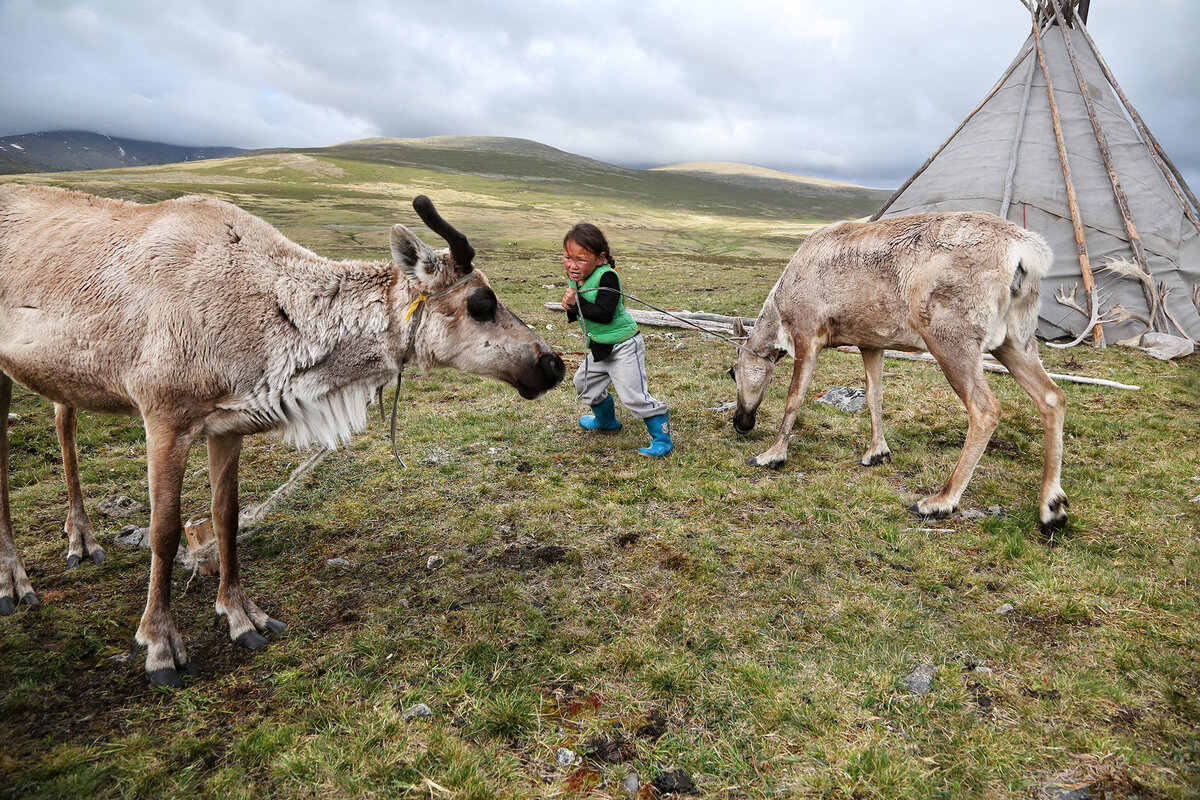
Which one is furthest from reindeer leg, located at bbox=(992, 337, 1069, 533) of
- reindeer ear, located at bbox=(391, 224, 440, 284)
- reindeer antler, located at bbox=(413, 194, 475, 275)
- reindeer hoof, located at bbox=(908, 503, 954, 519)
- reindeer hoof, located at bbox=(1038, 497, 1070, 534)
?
reindeer ear, located at bbox=(391, 224, 440, 284)

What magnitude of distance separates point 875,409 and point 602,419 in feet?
13.0

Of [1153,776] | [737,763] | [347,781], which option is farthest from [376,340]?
[1153,776]

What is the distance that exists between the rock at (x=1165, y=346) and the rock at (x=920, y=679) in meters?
14.7

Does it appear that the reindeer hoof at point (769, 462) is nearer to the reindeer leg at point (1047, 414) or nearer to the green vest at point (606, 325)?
the green vest at point (606, 325)

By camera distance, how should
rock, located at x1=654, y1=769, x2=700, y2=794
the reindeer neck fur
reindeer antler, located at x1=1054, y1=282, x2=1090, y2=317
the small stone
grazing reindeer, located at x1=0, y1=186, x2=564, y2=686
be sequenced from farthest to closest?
reindeer antler, located at x1=1054, y1=282, x2=1090, y2=317
the reindeer neck fur
grazing reindeer, located at x1=0, y1=186, x2=564, y2=686
the small stone
rock, located at x1=654, y1=769, x2=700, y2=794

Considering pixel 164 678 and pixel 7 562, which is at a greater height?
pixel 7 562

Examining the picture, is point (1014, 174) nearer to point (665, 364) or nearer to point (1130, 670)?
point (665, 364)

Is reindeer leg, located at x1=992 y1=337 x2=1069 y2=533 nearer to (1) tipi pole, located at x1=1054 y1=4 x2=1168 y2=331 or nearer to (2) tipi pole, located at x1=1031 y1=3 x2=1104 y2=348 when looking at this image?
(2) tipi pole, located at x1=1031 y1=3 x2=1104 y2=348

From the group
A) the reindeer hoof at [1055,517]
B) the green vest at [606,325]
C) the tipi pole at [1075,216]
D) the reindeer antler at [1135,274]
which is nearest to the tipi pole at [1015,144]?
the tipi pole at [1075,216]

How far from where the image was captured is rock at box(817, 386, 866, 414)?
10297mm

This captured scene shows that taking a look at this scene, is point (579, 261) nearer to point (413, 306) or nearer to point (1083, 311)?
point (413, 306)

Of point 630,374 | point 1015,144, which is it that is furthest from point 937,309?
point 1015,144

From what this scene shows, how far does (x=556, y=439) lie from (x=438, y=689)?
207 inches

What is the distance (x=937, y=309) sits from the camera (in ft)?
23.0
